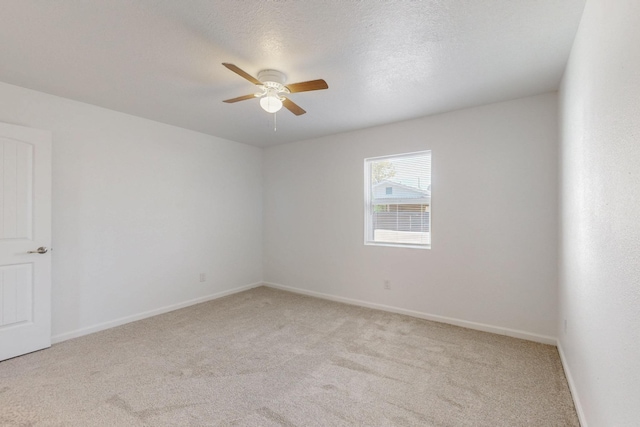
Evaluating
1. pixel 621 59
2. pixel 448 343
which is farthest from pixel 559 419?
pixel 621 59

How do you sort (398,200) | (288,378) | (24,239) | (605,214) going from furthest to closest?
(398,200) < (24,239) < (288,378) < (605,214)

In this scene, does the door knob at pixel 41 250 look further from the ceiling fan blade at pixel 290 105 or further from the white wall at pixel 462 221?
the white wall at pixel 462 221

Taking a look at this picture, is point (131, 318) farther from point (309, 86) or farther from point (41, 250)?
point (309, 86)

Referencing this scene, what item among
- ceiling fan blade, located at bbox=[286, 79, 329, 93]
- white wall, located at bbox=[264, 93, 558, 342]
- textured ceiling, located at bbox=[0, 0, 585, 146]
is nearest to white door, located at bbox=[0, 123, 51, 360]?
textured ceiling, located at bbox=[0, 0, 585, 146]

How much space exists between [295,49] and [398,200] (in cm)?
240

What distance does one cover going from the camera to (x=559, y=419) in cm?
180

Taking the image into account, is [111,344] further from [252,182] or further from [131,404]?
[252,182]

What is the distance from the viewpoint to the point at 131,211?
11.6 ft

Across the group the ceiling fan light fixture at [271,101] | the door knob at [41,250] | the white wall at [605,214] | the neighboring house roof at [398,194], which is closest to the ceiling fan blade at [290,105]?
the ceiling fan light fixture at [271,101]

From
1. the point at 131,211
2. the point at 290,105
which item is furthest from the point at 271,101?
the point at 131,211

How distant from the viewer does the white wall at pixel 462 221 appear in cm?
287

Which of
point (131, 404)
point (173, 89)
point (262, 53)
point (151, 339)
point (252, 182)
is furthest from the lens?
point (252, 182)

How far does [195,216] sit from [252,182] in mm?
1223

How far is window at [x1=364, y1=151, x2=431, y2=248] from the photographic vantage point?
364 cm
